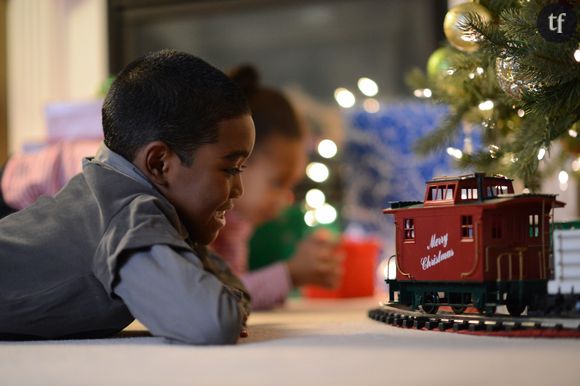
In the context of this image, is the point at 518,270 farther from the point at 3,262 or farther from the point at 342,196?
the point at 342,196

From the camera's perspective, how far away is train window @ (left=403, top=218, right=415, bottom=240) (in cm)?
105

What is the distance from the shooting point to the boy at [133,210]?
899 millimetres

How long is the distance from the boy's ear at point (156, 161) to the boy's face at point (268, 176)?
3.38 feet

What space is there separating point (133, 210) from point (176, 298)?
0.13m

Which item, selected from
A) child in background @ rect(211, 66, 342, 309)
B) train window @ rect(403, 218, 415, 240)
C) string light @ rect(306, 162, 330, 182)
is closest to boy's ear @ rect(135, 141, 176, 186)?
train window @ rect(403, 218, 415, 240)

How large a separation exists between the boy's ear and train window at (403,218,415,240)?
0.31 meters

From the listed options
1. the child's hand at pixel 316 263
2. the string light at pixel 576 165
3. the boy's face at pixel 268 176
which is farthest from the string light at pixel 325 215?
the string light at pixel 576 165

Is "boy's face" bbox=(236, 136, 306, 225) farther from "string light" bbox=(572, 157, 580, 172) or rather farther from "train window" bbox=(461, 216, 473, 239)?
"train window" bbox=(461, 216, 473, 239)

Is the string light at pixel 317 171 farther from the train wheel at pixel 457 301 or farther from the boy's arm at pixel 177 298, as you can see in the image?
the boy's arm at pixel 177 298

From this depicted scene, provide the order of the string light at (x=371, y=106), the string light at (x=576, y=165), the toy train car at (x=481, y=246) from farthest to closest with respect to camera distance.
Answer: the string light at (x=371, y=106), the string light at (x=576, y=165), the toy train car at (x=481, y=246)

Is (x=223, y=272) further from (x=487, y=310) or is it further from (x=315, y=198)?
(x=315, y=198)

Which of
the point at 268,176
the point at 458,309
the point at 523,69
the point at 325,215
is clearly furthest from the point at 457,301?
the point at 325,215

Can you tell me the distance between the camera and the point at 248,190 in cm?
207

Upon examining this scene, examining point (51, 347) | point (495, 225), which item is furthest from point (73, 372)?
point (495, 225)
